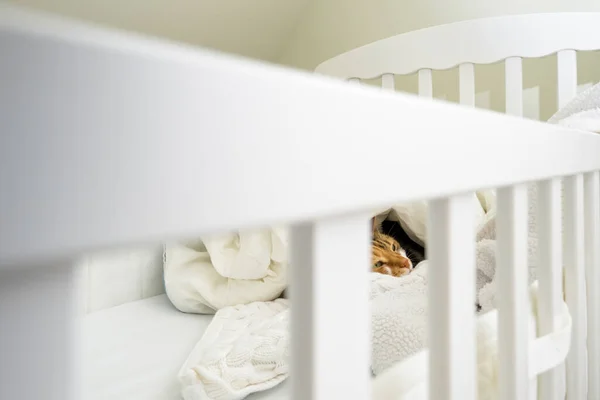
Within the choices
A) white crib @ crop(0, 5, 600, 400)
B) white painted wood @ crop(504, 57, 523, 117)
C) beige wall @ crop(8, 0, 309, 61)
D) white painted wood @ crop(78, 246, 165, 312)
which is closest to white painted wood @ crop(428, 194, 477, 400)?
white crib @ crop(0, 5, 600, 400)

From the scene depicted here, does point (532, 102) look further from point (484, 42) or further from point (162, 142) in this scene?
point (162, 142)

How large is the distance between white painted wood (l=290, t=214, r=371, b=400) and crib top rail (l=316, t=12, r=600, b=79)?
3.35 ft

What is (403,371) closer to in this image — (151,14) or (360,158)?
(360,158)

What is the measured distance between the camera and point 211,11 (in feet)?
4.42

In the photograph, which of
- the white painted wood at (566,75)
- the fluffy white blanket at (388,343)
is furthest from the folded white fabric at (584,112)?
the white painted wood at (566,75)

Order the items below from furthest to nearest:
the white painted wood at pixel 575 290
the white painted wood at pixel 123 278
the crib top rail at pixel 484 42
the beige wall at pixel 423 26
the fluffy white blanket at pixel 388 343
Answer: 1. the beige wall at pixel 423 26
2. the crib top rail at pixel 484 42
3. the white painted wood at pixel 123 278
4. the white painted wood at pixel 575 290
5. the fluffy white blanket at pixel 388 343

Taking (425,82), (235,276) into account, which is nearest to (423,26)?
(425,82)

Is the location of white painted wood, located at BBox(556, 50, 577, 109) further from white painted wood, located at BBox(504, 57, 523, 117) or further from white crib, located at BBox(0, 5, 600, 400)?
white crib, located at BBox(0, 5, 600, 400)

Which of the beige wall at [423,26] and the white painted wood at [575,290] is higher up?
the beige wall at [423,26]

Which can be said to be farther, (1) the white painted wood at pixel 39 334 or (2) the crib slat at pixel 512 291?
(2) the crib slat at pixel 512 291

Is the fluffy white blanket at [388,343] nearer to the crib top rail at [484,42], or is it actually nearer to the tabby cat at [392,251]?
the tabby cat at [392,251]

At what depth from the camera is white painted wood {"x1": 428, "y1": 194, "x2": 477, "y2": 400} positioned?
236mm

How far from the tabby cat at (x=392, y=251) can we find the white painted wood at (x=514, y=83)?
38 centimetres

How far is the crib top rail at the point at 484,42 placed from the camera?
99cm
